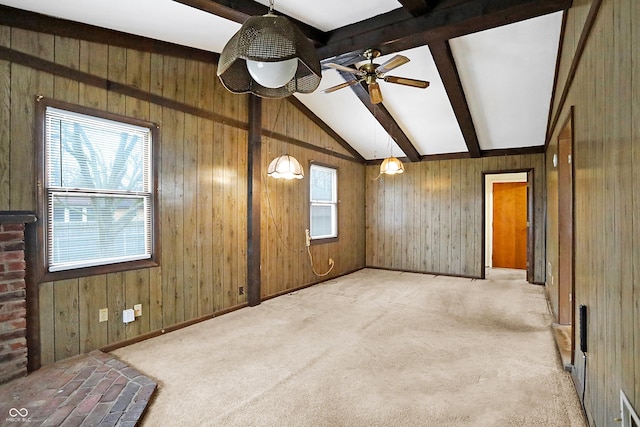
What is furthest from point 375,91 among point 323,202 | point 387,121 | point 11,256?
point 11,256

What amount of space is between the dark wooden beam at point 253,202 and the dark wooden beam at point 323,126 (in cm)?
97

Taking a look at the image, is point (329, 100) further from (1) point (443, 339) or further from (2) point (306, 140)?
(1) point (443, 339)

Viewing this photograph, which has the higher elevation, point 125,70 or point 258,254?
point 125,70

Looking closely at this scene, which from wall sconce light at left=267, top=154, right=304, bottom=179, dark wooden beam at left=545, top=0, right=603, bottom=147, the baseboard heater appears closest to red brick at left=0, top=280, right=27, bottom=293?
wall sconce light at left=267, top=154, right=304, bottom=179

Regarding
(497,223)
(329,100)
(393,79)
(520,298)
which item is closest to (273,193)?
(329,100)

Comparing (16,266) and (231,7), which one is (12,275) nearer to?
(16,266)

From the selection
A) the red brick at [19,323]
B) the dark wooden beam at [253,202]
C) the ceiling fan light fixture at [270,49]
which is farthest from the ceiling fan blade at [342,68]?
the red brick at [19,323]

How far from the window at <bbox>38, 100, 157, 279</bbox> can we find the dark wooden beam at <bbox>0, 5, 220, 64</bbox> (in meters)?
0.61

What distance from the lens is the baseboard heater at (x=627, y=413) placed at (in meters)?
1.16

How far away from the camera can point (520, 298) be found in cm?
496

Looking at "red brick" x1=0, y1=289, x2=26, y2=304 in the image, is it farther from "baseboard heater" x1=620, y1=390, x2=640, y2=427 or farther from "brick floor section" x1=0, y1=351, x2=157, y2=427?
"baseboard heater" x1=620, y1=390, x2=640, y2=427

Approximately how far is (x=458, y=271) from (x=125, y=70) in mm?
6421

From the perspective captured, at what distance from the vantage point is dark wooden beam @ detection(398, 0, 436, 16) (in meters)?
2.97

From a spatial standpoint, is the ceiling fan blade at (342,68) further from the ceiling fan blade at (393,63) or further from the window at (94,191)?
the window at (94,191)
